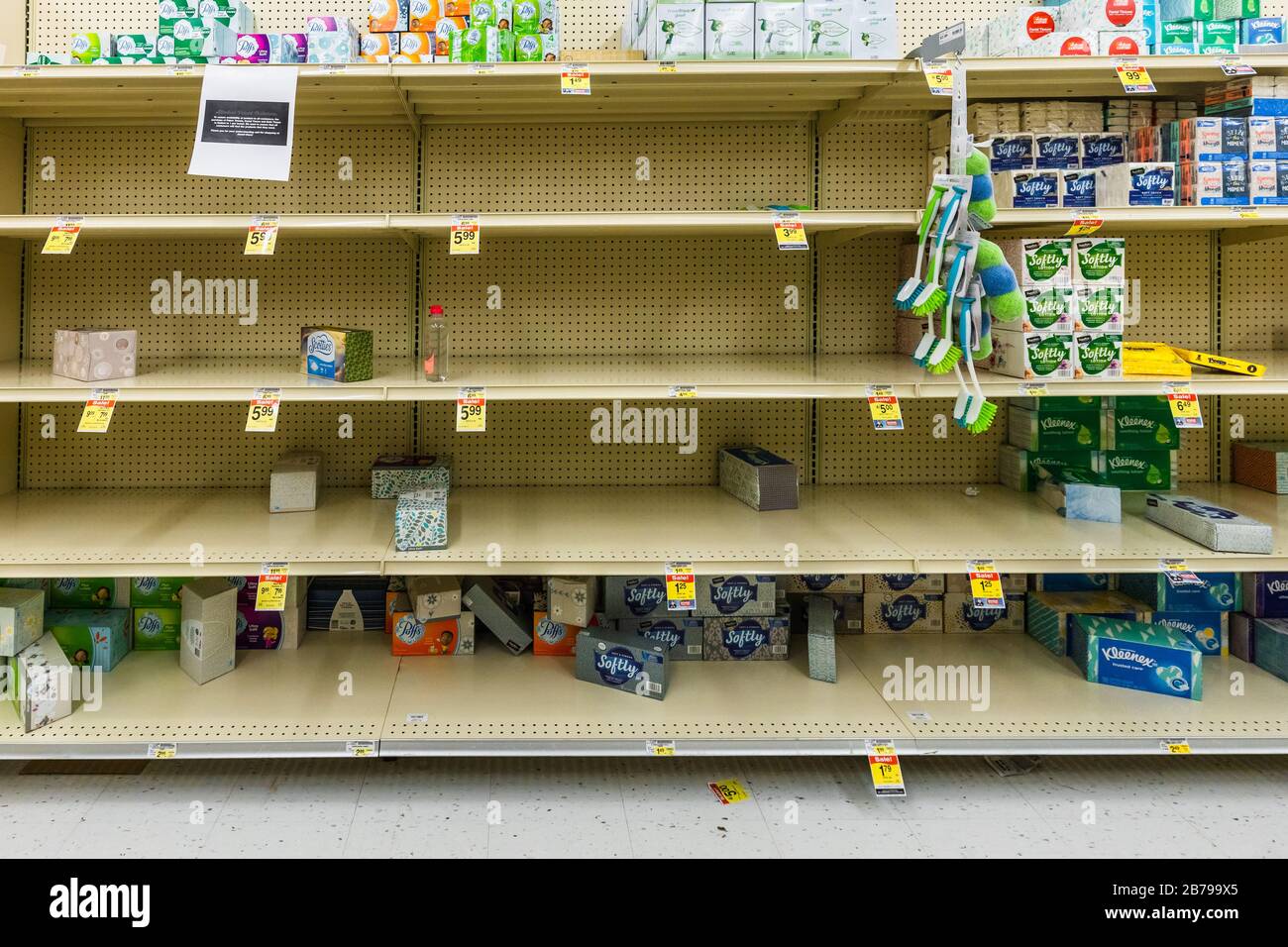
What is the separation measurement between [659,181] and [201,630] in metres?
2.01

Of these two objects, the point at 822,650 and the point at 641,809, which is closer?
the point at 641,809

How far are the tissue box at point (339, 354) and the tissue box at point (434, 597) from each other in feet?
2.32

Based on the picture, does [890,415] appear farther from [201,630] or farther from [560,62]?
[201,630]

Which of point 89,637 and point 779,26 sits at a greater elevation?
point 779,26

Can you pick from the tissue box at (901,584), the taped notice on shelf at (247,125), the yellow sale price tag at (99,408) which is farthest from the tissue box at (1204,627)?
the yellow sale price tag at (99,408)

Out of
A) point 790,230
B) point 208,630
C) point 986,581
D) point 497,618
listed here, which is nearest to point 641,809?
point 497,618

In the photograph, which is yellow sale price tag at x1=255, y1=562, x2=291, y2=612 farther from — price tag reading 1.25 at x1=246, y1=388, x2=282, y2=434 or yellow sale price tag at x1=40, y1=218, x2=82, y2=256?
yellow sale price tag at x1=40, y1=218, x2=82, y2=256

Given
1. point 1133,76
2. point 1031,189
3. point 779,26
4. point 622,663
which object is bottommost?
point 622,663

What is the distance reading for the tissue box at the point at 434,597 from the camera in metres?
3.04

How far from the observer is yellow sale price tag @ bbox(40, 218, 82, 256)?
254 cm

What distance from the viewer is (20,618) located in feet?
8.82

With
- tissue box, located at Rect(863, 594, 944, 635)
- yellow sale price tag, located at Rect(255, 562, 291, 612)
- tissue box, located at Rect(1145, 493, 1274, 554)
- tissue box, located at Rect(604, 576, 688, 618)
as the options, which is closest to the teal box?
tissue box, located at Rect(1145, 493, 1274, 554)

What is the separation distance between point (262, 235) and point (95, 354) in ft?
2.05

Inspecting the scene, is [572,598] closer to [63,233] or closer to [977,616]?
[977,616]
